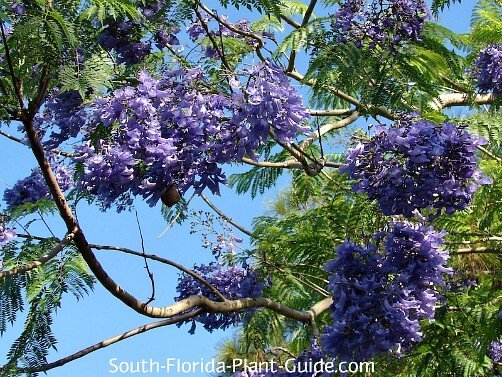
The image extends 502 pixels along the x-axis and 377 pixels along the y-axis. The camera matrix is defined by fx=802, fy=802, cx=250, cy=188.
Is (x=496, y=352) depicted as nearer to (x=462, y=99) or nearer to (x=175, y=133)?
(x=462, y=99)

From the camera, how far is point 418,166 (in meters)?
3.83

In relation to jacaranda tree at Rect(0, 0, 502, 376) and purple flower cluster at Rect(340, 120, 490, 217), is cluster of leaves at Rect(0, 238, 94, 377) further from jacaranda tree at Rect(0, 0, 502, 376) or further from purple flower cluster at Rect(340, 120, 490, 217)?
purple flower cluster at Rect(340, 120, 490, 217)

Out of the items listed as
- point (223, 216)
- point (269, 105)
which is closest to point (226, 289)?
point (223, 216)

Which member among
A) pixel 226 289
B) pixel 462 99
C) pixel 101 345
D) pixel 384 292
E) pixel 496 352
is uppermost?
pixel 462 99

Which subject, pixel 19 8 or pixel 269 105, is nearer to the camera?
pixel 269 105

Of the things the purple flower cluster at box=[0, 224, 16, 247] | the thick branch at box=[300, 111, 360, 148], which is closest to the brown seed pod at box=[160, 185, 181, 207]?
the thick branch at box=[300, 111, 360, 148]

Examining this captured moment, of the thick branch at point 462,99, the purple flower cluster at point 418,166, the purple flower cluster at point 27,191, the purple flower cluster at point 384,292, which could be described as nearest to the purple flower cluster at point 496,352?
the thick branch at point 462,99

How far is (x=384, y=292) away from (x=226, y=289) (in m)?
2.34

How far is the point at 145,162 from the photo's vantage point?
12.3 ft

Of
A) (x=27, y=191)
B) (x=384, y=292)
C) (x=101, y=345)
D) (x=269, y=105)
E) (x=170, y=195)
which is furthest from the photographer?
(x=27, y=191)

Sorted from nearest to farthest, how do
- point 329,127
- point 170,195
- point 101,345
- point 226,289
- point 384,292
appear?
1. point 101,345
2. point 170,195
3. point 384,292
4. point 329,127
5. point 226,289

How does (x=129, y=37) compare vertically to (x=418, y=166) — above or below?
above

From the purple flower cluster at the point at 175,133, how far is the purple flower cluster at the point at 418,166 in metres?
0.46

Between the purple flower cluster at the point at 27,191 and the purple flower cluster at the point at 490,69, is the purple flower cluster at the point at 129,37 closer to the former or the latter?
the purple flower cluster at the point at 27,191
